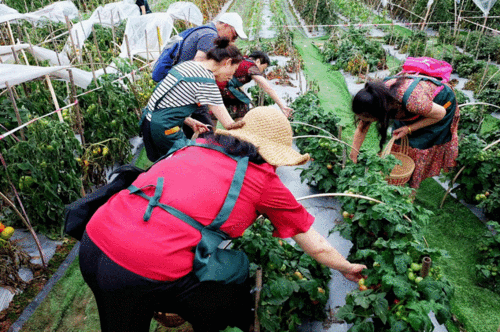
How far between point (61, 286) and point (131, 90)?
238 cm

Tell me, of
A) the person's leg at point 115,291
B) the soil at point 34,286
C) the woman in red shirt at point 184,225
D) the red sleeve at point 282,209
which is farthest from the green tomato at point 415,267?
the soil at point 34,286

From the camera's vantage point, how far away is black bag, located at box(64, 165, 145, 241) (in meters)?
1.52

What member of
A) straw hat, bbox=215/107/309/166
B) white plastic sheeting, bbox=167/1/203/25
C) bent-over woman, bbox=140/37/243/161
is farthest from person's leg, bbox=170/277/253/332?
white plastic sheeting, bbox=167/1/203/25

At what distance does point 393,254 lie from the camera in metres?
1.80

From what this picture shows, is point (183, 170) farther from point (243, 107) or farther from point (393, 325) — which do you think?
point (243, 107)

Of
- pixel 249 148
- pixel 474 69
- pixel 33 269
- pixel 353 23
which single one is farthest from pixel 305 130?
pixel 353 23

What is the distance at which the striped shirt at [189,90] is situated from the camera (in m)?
2.33

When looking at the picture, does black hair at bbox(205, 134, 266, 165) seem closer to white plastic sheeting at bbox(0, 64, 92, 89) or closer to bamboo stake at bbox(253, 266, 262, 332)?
bamboo stake at bbox(253, 266, 262, 332)

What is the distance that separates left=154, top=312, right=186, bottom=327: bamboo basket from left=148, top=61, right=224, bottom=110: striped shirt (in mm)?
1308

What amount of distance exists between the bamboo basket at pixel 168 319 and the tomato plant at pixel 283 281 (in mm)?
484

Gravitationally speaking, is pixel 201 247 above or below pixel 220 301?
above

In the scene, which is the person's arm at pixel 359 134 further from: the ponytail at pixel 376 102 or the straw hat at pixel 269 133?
the straw hat at pixel 269 133

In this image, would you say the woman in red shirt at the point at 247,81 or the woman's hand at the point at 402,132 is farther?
the woman in red shirt at the point at 247,81

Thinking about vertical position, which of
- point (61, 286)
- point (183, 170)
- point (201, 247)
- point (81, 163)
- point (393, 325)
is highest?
point (183, 170)
